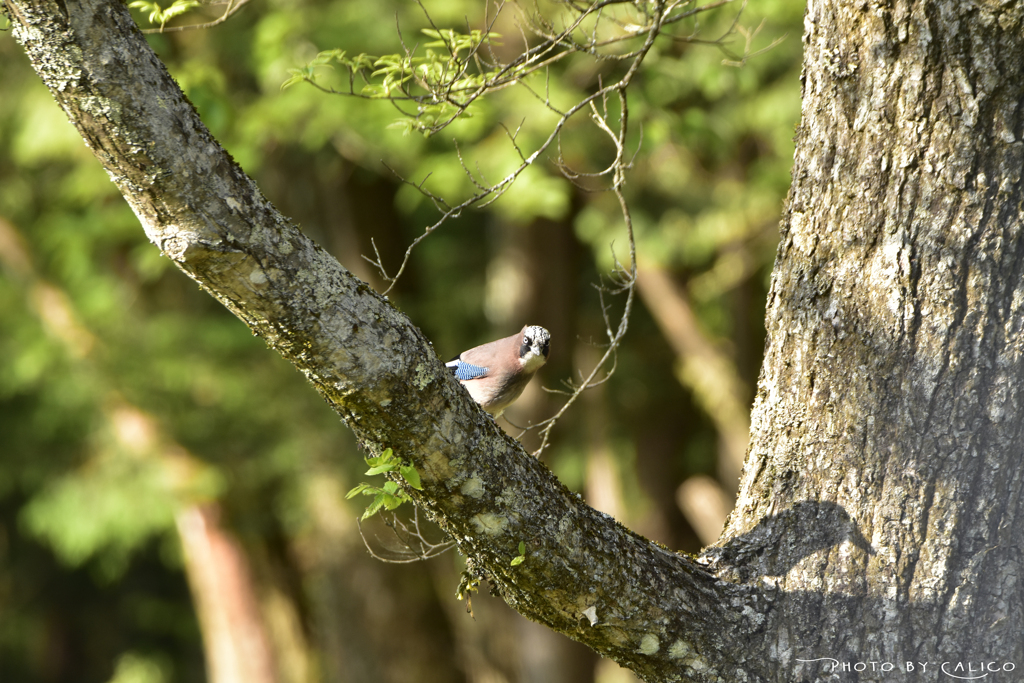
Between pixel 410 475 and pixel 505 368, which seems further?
pixel 505 368

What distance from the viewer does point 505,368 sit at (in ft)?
12.1

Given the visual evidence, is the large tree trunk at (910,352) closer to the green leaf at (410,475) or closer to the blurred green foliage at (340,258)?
the green leaf at (410,475)

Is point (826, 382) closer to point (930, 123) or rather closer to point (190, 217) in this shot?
point (930, 123)

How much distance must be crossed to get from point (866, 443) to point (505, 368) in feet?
5.20

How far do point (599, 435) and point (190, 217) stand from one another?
25.8 feet

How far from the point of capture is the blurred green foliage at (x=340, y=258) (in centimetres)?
647

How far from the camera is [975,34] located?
2.42m

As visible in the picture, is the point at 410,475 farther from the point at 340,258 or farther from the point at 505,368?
the point at 340,258

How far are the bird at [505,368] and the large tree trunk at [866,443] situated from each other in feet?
3.91

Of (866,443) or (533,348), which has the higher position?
(533,348)

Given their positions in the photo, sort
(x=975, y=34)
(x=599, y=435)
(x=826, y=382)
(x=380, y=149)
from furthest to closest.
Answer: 1. (x=599, y=435)
2. (x=380, y=149)
3. (x=826, y=382)
4. (x=975, y=34)

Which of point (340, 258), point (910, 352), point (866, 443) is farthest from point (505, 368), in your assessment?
point (340, 258)

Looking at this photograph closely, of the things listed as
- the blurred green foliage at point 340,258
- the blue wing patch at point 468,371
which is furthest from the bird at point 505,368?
the blurred green foliage at point 340,258

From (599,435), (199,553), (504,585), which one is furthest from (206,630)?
(504,585)
